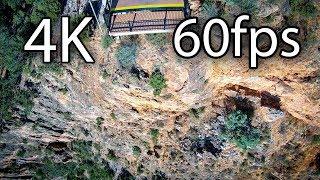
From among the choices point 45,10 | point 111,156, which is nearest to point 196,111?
point 111,156

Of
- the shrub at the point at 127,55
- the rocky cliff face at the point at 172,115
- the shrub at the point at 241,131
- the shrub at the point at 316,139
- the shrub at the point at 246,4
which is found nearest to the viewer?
the shrub at the point at 246,4

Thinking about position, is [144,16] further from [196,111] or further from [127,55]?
[196,111]

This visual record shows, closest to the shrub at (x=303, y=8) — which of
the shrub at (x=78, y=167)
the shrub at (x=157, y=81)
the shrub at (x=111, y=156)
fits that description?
the shrub at (x=157, y=81)

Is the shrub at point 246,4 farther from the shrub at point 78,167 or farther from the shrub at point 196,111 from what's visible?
the shrub at point 78,167

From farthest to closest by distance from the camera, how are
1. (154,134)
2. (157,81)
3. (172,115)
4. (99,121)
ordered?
(99,121) < (154,134) < (172,115) < (157,81)

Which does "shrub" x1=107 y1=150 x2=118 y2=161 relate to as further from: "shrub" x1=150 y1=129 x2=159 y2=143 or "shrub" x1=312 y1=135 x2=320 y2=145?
"shrub" x1=312 y1=135 x2=320 y2=145

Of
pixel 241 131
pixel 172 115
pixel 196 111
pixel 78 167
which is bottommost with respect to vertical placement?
pixel 78 167

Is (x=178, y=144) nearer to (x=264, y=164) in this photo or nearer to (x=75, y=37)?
(x=264, y=164)

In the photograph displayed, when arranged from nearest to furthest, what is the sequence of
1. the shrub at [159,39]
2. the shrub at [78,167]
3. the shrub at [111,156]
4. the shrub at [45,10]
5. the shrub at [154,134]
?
the shrub at [159,39] → the shrub at [45,10] → the shrub at [154,134] → the shrub at [111,156] → the shrub at [78,167]
